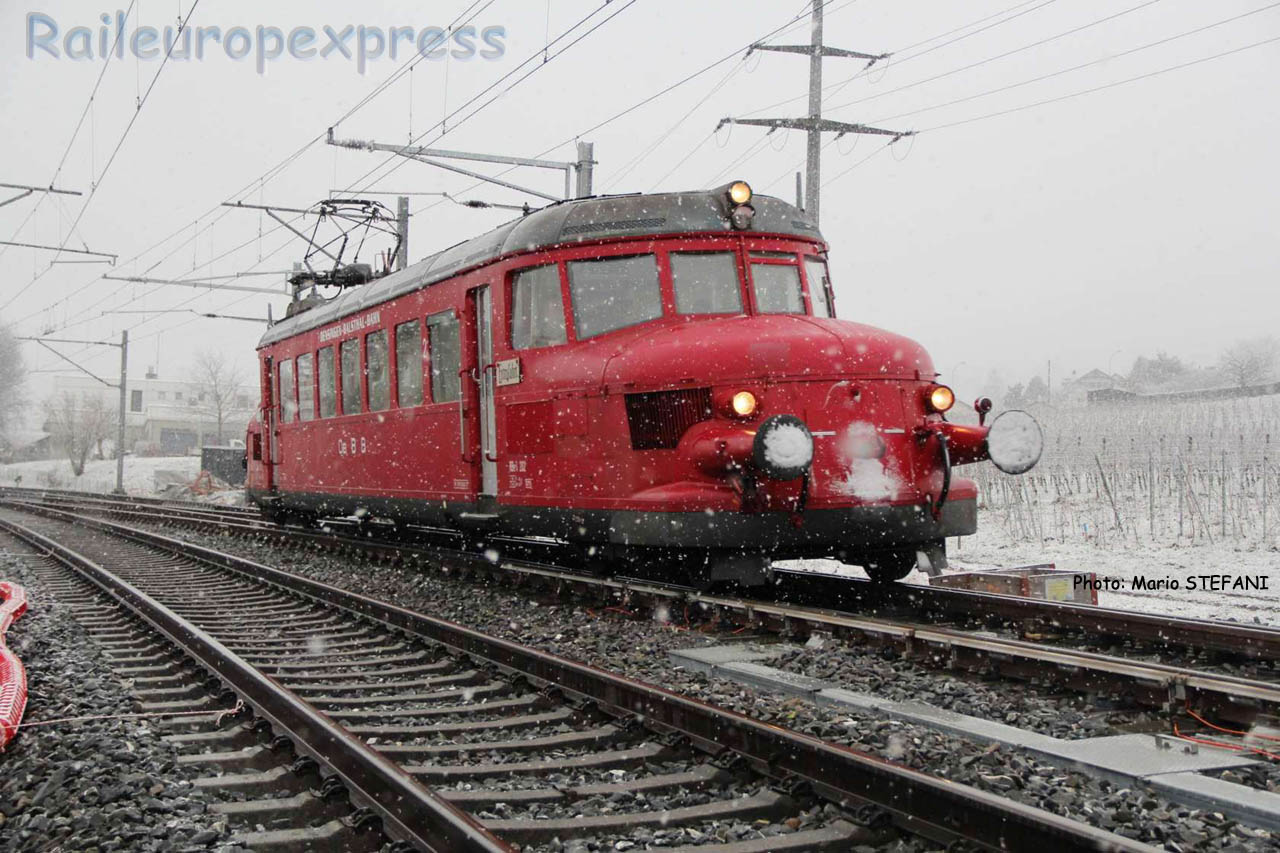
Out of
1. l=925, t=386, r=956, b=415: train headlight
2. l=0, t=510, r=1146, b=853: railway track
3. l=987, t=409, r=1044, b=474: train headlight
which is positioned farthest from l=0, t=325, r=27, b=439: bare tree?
l=987, t=409, r=1044, b=474: train headlight

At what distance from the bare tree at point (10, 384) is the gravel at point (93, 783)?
7634cm

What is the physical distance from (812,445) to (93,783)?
4434mm

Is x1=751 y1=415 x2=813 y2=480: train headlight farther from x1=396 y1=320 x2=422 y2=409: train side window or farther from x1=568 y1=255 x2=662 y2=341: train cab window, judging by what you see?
x1=396 y1=320 x2=422 y2=409: train side window

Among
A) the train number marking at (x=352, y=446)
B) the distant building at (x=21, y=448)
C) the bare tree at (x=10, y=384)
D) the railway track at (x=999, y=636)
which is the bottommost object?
the railway track at (x=999, y=636)

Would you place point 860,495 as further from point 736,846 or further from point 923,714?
point 736,846

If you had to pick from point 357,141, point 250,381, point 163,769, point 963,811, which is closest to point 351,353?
point 357,141

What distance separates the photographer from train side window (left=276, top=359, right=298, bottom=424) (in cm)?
1513

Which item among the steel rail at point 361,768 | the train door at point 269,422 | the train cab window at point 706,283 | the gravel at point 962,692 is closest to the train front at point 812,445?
the train cab window at point 706,283

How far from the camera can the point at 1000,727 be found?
4488 millimetres

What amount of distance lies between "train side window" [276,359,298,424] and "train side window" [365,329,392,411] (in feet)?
10.6

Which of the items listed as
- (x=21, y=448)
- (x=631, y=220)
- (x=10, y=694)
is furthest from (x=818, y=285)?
(x=21, y=448)

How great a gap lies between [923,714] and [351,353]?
31.1 ft

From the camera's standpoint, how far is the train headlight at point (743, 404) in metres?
7.31

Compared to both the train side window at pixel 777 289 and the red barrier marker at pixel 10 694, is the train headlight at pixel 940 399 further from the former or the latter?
the red barrier marker at pixel 10 694
